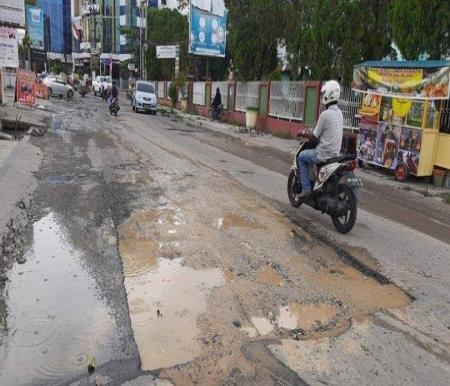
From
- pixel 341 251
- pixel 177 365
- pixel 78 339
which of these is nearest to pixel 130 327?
pixel 78 339

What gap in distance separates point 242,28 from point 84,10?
213 feet

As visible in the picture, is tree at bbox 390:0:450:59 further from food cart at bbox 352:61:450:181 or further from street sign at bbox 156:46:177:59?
street sign at bbox 156:46:177:59

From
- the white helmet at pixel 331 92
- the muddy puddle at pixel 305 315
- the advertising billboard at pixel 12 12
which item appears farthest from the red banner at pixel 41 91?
the muddy puddle at pixel 305 315

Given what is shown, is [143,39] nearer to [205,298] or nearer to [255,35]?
[255,35]

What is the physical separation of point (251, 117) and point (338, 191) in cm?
1554

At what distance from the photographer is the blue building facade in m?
80.0

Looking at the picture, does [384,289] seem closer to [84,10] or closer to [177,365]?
[177,365]

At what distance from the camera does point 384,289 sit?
461 centimetres

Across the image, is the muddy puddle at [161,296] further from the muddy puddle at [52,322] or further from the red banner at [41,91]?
the red banner at [41,91]

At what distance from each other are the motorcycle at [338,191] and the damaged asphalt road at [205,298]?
27 centimetres

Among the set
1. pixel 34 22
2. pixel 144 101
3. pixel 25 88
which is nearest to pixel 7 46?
pixel 25 88

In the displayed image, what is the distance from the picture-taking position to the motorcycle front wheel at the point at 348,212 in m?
6.11

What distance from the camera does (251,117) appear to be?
21609 millimetres

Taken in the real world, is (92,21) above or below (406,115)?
above
